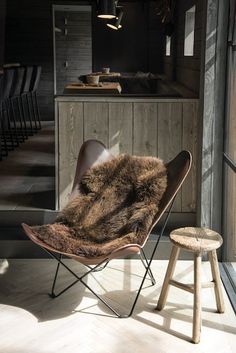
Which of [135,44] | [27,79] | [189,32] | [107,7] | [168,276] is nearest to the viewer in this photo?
[168,276]

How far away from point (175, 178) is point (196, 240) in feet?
1.43

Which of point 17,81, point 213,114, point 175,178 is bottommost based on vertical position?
point 175,178

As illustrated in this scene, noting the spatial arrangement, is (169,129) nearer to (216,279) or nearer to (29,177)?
(216,279)

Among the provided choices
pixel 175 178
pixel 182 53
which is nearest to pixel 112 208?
pixel 175 178

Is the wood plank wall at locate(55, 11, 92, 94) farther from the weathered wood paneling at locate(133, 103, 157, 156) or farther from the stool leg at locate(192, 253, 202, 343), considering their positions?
the stool leg at locate(192, 253, 202, 343)

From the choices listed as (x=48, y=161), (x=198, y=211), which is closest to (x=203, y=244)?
(x=198, y=211)

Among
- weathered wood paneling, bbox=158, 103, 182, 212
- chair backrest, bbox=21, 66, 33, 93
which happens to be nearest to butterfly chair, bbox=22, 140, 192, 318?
weathered wood paneling, bbox=158, 103, 182, 212

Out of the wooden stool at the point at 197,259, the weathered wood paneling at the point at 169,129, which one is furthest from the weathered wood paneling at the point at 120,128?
the wooden stool at the point at 197,259

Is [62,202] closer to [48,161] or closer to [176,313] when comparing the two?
[176,313]

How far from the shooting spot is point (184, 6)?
6648 mm

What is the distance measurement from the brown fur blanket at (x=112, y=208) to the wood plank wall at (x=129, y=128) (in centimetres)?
60

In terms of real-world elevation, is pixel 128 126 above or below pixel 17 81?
below

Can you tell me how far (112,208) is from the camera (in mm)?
3463

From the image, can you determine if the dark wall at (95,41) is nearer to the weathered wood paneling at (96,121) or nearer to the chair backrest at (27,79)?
the chair backrest at (27,79)
